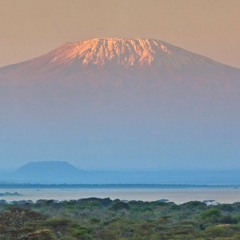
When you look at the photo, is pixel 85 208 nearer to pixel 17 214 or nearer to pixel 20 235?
pixel 17 214

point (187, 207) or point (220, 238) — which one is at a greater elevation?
point (187, 207)

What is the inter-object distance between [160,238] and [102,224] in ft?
47.2

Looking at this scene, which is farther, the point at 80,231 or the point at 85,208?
the point at 85,208

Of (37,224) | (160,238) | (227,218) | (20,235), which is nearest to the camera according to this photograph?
(20,235)

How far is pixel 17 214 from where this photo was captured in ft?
214

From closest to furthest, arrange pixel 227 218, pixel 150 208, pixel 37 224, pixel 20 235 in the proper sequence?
pixel 20 235, pixel 37 224, pixel 227 218, pixel 150 208

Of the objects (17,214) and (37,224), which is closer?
(37,224)

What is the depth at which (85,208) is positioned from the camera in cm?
9944

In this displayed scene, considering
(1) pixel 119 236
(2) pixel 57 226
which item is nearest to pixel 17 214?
(2) pixel 57 226

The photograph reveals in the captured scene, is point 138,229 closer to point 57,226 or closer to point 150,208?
point 57,226

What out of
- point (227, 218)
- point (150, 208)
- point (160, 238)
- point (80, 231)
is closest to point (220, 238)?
point (160, 238)

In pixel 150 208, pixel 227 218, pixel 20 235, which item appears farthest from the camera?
pixel 150 208

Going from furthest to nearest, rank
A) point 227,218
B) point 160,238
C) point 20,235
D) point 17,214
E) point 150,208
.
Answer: point 150,208 < point 227,218 < point 17,214 < point 160,238 < point 20,235

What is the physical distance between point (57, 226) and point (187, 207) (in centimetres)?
4046
